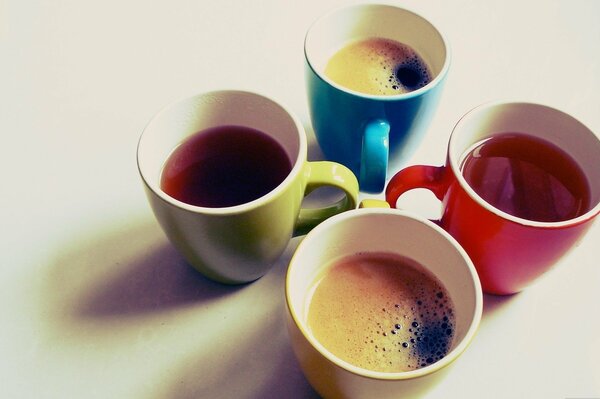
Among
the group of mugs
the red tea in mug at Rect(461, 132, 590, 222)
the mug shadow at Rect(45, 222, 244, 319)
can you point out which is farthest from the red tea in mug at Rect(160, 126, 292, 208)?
the red tea in mug at Rect(461, 132, 590, 222)

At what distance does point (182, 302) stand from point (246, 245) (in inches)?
5.4

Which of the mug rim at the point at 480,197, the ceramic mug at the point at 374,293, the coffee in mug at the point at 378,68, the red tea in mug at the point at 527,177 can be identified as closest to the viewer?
the ceramic mug at the point at 374,293

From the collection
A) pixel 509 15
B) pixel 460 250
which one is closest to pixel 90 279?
pixel 460 250

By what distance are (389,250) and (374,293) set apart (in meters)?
0.06

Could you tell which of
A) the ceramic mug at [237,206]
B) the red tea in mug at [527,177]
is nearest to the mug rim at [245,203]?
the ceramic mug at [237,206]

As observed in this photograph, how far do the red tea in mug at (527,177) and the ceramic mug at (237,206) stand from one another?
18cm

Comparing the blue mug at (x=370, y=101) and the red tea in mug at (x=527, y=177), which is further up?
the blue mug at (x=370, y=101)

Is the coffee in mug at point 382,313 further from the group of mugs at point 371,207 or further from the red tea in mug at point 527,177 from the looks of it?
the red tea in mug at point 527,177

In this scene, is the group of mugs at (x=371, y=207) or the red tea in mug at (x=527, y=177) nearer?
the group of mugs at (x=371, y=207)

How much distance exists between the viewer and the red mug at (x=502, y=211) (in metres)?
0.63

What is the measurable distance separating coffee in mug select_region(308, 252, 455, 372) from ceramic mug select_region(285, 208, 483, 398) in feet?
0.04

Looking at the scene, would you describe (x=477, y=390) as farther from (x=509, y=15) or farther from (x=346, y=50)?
(x=509, y=15)

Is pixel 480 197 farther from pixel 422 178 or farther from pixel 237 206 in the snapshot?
pixel 237 206

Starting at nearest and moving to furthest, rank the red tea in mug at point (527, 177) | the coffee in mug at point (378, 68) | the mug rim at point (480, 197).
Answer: the mug rim at point (480, 197) < the red tea in mug at point (527, 177) < the coffee in mug at point (378, 68)
